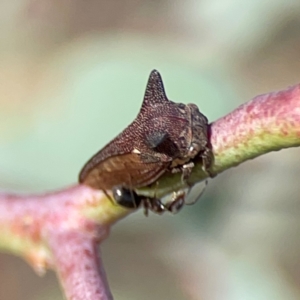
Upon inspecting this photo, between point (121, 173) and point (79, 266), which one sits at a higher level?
point (121, 173)

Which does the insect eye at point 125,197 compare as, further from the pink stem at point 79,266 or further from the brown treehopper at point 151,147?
the pink stem at point 79,266

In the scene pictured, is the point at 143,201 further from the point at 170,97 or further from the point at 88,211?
the point at 170,97

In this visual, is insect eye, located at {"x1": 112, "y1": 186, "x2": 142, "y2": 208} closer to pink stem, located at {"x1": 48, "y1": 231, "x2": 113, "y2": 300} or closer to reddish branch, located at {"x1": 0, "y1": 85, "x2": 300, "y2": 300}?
reddish branch, located at {"x1": 0, "y1": 85, "x2": 300, "y2": 300}

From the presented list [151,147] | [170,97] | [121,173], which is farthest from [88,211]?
[170,97]

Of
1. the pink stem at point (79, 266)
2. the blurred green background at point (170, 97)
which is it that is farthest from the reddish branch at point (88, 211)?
the blurred green background at point (170, 97)

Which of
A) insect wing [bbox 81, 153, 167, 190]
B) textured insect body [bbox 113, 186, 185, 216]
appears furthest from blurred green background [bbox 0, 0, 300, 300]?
insect wing [bbox 81, 153, 167, 190]

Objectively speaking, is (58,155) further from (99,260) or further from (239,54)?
(99,260)
